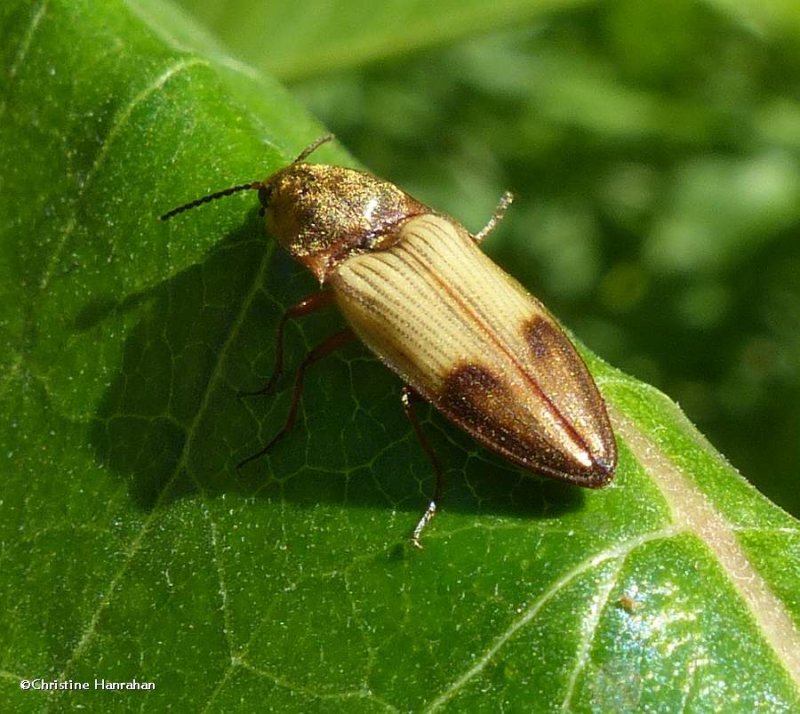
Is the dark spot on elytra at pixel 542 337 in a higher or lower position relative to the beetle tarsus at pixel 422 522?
higher

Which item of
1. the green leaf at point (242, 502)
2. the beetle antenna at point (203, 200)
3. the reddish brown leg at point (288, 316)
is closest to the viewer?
the green leaf at point (242, 502)

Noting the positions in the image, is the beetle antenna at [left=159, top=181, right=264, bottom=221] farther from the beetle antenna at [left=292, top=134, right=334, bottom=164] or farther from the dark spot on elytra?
the dark spot on elytra

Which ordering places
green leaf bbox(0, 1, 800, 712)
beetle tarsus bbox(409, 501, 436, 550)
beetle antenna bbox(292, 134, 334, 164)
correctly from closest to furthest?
green leaf bbox(0, 1, 800, 712), beetle tarsus bbox(409, 501, 436, 550), beetle antenna bbox(292, 134, 334, 164)

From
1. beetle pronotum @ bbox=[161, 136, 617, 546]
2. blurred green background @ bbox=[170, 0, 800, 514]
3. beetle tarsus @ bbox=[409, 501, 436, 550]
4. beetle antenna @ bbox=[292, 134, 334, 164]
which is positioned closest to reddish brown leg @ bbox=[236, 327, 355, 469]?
beetle pronotum @ bbox=[161, 136, 617, 546]

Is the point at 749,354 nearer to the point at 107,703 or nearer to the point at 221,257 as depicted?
the point at 221,257

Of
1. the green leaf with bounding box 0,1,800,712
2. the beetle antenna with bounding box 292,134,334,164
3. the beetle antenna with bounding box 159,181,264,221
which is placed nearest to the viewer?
the green leaf with bounding box 0,1,800,712

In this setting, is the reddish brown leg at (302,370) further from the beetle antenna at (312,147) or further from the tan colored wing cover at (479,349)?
the beetle antenna at (312,147)

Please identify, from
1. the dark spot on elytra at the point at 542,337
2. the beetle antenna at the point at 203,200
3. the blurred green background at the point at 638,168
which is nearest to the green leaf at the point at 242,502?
the beetle antenna at the point at 203,200
